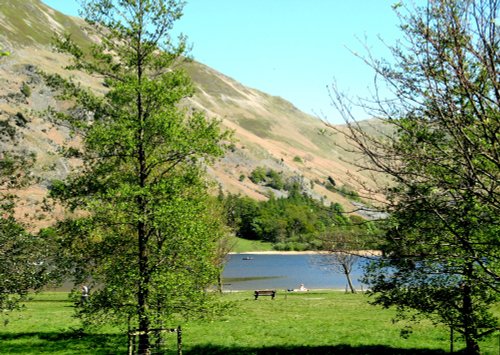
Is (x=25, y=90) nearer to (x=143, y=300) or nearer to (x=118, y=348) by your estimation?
(x=118, y=348)

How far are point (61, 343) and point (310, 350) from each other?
39.3 feet

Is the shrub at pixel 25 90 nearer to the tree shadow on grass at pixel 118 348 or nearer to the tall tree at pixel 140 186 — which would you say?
the tree shadow on grass at pixel 118 348

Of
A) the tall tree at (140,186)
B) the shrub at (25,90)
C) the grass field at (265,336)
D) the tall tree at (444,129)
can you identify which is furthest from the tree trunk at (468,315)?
the shrub at (25,90)

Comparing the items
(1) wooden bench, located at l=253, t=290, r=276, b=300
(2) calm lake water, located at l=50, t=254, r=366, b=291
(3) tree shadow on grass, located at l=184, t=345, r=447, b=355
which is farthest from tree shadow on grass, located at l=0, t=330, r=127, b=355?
(2) calm lake water, located at l=50, t=254, r=366, b=291

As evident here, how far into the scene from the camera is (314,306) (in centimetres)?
3859

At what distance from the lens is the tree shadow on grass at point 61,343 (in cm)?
2111

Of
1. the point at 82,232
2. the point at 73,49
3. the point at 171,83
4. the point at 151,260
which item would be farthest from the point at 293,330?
the point at 73,49

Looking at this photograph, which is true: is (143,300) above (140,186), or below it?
below

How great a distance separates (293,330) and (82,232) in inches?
538

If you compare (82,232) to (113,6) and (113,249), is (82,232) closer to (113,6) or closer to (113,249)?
(113,249)

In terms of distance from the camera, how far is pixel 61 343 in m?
22.8

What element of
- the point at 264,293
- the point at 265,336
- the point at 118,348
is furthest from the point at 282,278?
the point at 118,348

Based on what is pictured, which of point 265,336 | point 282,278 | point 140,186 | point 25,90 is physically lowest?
point 282,278

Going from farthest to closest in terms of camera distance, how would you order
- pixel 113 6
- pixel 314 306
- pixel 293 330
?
pixel 314 306
pixel 293 330
pixel 113 6
